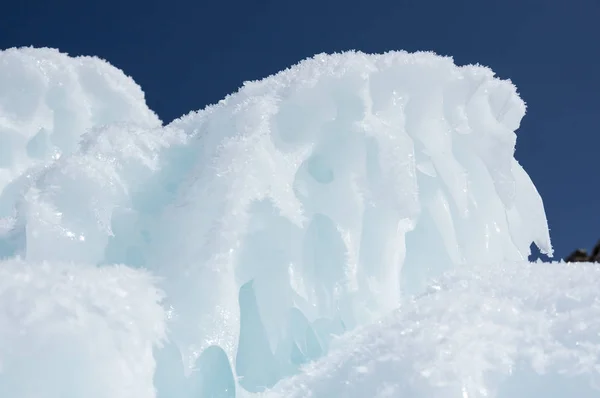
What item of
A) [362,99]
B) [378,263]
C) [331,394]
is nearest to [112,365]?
[331,394]

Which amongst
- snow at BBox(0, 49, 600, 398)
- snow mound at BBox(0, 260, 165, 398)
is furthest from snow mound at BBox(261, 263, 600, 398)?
snow mound at BBox(0, 260, 165, 398)

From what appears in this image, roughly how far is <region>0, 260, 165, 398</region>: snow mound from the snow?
1 centimetres

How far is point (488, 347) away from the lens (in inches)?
107

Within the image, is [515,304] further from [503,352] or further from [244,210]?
[244,210]

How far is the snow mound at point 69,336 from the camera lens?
3.21m

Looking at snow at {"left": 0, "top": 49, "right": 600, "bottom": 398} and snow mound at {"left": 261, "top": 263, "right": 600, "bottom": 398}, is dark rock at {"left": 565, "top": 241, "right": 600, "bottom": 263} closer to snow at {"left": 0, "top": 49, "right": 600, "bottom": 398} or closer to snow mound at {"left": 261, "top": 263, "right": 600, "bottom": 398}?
snow at {"left": 0, "top": 49, "right": 600, "bottom": 398}

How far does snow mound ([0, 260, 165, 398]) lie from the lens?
3.21m

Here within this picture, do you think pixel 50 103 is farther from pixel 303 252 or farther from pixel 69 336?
pixel 69 336

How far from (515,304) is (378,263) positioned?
2273 mm

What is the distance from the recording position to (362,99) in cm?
557

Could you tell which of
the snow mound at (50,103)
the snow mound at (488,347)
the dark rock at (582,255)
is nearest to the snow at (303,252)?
the snow mound at (488,347)

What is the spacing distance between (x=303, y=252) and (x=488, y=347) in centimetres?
257

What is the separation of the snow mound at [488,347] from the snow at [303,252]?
0.03 ft

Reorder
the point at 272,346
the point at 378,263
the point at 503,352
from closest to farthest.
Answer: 1. the point at 503,352
2. the point at 272,346
3. the point at 378,263
